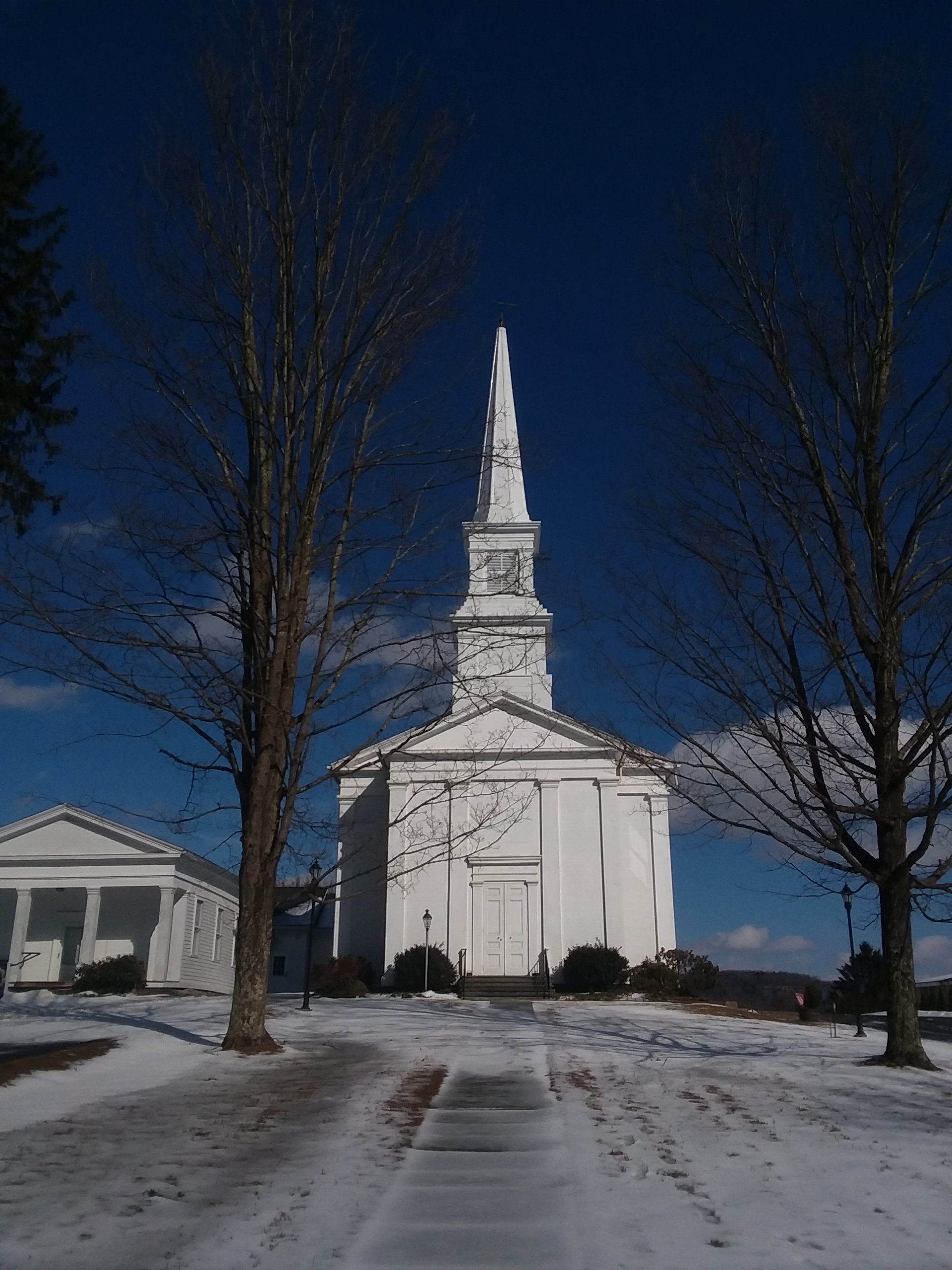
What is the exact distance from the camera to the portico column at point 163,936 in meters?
35.0

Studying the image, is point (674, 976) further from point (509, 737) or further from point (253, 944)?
point (253, 944)

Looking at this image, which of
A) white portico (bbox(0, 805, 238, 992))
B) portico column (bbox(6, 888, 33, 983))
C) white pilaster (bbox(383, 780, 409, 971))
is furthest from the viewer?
white portico (bbox(0, 805, 238, 992))

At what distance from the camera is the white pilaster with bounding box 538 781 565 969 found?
31.3 meters

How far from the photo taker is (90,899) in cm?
3556

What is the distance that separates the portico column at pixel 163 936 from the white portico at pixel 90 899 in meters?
0.03

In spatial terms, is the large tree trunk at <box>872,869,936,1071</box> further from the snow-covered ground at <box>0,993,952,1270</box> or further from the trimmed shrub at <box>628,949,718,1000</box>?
the trimmed shrub at <box>628,949,718,1000</box>

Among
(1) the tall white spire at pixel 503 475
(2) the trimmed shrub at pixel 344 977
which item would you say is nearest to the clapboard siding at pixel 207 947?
(2) the trimmed shrub at pixel 344 977

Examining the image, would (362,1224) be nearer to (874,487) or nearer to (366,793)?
(874,487)

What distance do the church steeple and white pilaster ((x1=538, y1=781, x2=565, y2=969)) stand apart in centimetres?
357

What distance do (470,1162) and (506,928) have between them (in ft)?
86.6

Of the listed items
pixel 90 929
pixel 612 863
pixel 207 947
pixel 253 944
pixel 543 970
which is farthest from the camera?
pixel 207 947

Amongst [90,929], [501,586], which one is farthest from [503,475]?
[501,586]

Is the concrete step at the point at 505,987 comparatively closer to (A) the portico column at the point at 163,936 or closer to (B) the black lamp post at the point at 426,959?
(B) the black lamp post at the point at 426,959

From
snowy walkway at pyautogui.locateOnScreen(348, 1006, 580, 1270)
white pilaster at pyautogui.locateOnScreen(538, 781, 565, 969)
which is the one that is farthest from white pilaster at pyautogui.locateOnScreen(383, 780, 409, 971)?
snowy walkway at pyautogui.locateOnScreen(348, 1006, 580, 1270)
